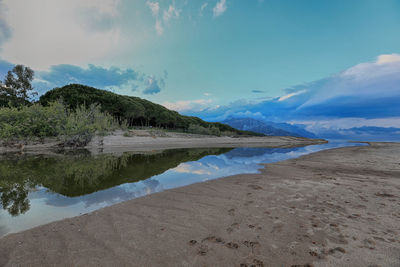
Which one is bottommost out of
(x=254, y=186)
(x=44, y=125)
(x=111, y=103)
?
(x=254, y=186)

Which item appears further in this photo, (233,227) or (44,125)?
(44,125)

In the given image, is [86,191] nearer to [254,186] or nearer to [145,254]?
[145,254]

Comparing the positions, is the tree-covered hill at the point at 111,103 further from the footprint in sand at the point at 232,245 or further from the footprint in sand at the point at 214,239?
the footprint in sand at the point at 232,245

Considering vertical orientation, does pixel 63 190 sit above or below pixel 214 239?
below

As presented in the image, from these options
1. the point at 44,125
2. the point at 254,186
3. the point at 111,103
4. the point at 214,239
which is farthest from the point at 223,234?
the point at 111,103

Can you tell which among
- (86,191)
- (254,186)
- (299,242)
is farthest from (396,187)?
(86,191)

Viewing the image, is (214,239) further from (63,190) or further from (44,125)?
(44,125)

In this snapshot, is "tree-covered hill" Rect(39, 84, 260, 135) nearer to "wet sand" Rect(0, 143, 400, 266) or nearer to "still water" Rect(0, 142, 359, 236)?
"still water" Rect(0, 142, 359, 236)

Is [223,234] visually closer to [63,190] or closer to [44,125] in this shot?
[63,190]

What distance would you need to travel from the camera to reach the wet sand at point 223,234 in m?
3.16

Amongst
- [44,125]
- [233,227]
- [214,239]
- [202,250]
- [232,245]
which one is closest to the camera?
[202,250]

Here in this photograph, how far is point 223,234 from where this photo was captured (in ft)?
13.1

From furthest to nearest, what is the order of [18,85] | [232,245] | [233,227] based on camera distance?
1. [18,85]
2. [233,227]
3. [232,245]

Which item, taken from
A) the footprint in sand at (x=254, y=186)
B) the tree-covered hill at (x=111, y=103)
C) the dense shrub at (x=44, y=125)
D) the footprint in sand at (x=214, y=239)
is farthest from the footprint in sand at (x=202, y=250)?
the tree-covered hill at (x=111, y=103)
